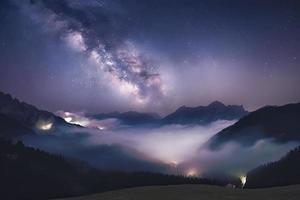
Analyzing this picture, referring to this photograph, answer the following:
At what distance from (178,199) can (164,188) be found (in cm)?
1288

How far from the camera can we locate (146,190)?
6419 centimetres

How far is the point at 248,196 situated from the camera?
179 ft

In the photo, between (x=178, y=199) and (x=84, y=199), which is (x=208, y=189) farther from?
(x=84, y=199)

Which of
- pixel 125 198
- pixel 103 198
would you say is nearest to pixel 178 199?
pixel 125 198

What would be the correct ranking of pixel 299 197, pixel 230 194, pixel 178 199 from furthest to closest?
pixel 230 194
pixel 178 199
pixel 299 197

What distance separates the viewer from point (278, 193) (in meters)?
55.2

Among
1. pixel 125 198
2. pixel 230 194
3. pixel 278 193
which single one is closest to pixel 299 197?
pixel 278 193

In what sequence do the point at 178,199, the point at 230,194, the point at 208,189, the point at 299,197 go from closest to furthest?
the point at 299,197 → the point at 178,199 → the point at 230,194 → the point at 208,189

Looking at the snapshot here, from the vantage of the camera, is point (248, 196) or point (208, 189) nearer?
point (248, 196)

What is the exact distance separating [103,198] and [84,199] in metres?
2.92

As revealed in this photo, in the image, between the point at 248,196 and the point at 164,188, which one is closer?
the point at 248,196

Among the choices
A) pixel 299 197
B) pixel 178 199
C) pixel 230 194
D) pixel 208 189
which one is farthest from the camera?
pixel 208 189

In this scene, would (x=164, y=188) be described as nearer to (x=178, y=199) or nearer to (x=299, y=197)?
(x=178, y=199)

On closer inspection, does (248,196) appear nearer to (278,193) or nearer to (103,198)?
(278,193)
